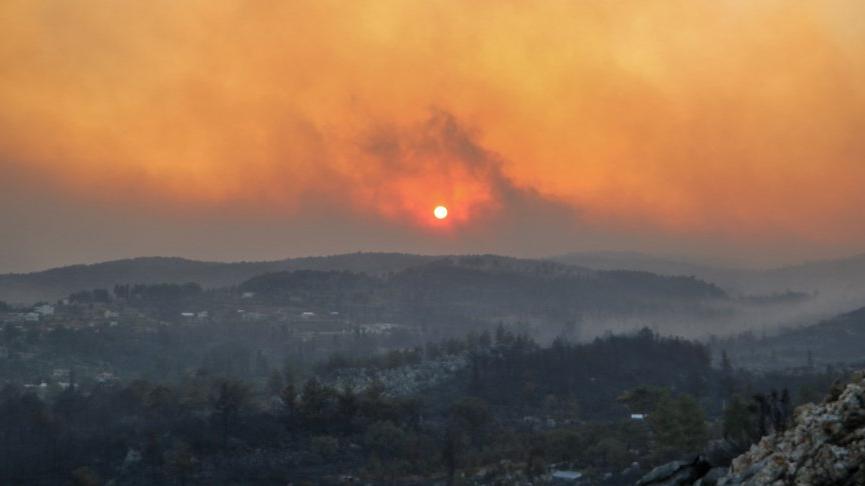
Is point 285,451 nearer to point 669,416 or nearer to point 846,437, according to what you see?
point 669,416

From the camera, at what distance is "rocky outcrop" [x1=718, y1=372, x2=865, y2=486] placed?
20.0 meters

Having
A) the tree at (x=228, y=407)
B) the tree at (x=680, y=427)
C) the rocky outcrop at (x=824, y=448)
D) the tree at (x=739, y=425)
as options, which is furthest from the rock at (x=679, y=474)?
the tree at (x=228, y=407)

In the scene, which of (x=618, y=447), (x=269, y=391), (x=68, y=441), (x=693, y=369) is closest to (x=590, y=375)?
(x=693, y=369)

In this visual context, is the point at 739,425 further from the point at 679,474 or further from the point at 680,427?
the point at 679,474

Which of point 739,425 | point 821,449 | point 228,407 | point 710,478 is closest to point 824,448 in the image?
point 821,449

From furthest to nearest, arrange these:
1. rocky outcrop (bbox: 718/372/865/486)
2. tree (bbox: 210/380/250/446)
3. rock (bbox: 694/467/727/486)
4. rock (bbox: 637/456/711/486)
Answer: tree (bbox: 210/380/250/446), rock (bbox: 637/456/711/486), rock (bbox: 694/467/727/486), rocky outcrop (bbox: 718/372/865/486)

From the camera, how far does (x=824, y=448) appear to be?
67.9 feet

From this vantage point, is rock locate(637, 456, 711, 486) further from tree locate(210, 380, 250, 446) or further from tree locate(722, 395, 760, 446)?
tree locate(210, 380, 250, 446)

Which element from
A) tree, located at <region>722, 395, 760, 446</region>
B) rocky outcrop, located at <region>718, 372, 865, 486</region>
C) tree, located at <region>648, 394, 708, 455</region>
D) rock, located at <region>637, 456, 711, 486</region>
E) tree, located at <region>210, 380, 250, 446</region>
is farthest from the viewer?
tree, located at <region>210, 380, 250, 446</region>

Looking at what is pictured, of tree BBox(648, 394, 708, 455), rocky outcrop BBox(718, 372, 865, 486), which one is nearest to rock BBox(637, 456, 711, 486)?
rocky outcrop BBox(718, 372, 865, 486)

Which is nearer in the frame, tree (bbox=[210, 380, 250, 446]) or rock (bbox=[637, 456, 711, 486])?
rock (bbox=[637, 456, 711, 486])

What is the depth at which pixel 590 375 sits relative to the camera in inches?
5217

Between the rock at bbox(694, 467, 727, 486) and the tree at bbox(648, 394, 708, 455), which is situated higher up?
the rock at bbox(694, 467, 727, 486)

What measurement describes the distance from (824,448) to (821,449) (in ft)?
0.30
